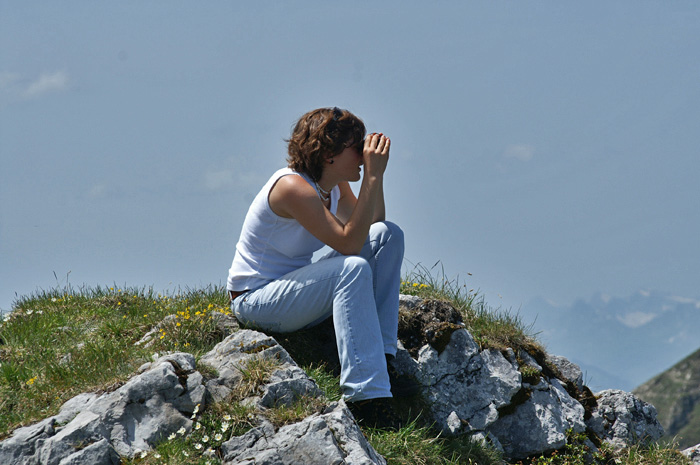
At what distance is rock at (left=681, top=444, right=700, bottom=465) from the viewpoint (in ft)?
27.0

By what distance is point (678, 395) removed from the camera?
424 feet

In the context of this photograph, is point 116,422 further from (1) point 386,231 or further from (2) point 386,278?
(1) point 386,231

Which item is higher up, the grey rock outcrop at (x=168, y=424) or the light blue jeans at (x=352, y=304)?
the light blue jeans at (x=352, y=304)

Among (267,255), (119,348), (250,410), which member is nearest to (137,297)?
(119,348)

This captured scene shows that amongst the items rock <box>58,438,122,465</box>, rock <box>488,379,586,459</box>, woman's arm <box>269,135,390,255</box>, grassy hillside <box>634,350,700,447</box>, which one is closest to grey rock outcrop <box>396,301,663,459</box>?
rock <box>488,379,586,459</box>

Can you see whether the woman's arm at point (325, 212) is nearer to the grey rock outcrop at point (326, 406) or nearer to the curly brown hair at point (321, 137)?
the curly brown hair at point (321, 137)

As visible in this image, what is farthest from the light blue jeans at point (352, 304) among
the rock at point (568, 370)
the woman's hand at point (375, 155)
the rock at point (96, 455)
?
the rock at point (568, 370)

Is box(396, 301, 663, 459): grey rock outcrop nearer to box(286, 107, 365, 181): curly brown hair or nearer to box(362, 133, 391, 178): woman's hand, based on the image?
box(362, 133, 391, 178): woman's hand

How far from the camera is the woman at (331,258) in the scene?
613cm

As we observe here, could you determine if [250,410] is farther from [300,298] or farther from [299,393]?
[300,298]

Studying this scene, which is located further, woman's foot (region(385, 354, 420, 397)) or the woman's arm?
woman's foot (region(385, 354, 420, 397))

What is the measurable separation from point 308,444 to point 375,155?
8.97 ft

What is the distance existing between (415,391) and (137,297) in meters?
4.39

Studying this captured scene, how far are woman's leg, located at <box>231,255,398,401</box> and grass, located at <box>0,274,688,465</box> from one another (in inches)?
16.9
